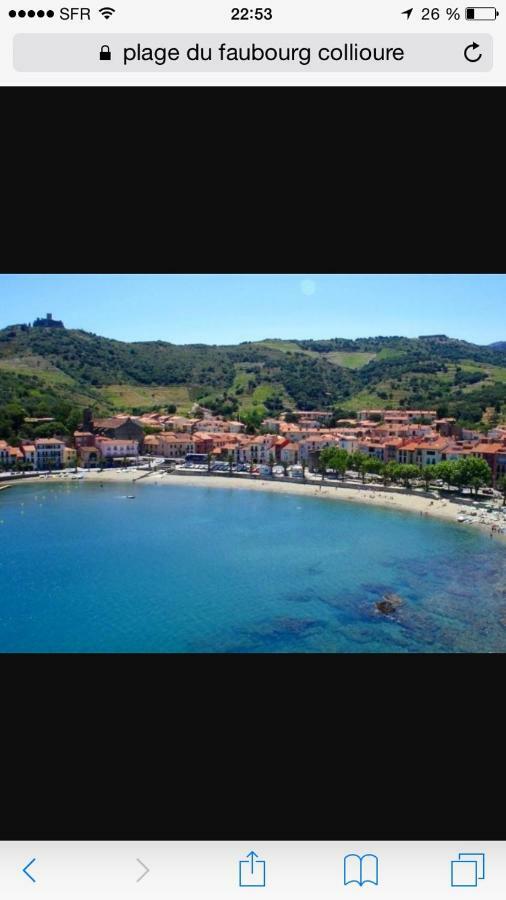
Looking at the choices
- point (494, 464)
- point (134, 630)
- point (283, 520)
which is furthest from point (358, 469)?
point (134, 630)


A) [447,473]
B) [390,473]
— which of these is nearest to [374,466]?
[390,473]

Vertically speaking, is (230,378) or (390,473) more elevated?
(230,378)

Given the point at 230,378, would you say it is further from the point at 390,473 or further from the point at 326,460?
the point at 390,473

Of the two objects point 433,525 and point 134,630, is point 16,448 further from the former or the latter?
point 134,630

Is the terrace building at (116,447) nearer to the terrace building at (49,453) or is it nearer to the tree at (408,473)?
the terrace building at (49,453)

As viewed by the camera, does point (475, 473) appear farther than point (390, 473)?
No

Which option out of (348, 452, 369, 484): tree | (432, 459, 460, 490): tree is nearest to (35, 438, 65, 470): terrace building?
(348, 452, 369, 484): tree

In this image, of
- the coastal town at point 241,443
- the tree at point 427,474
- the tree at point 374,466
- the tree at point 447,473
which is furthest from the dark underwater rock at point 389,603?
the coastal town at point 241,443

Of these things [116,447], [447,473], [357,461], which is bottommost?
[447,473]
